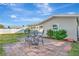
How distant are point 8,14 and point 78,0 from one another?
3.18 ft

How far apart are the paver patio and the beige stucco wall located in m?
0.15

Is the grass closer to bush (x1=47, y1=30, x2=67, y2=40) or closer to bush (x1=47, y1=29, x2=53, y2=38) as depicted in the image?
bush (x1=47, y1=30, x2=67, y2=40)

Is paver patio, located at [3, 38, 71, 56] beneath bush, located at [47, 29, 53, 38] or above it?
beneath

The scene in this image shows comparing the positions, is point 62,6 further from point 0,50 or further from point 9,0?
point 0,50

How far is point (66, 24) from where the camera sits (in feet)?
12.0

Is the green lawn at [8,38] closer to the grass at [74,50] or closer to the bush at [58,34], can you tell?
the bush at [58,34]

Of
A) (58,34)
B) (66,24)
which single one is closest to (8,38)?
(58,34)

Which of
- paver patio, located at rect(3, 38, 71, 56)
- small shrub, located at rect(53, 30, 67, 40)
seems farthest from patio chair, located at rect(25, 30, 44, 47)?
small shrub, located at rect(53, 30, 67, 40)

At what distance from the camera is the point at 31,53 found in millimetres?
3674

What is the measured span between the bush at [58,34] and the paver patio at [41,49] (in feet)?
0.19

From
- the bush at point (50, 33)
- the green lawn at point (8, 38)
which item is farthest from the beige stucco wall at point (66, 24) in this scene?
the green lawn at point (8, 38)

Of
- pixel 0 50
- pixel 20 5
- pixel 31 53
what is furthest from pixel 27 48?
pixel 20 5

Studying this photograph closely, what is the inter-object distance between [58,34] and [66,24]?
0.62 ft

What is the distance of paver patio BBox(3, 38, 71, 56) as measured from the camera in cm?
367
